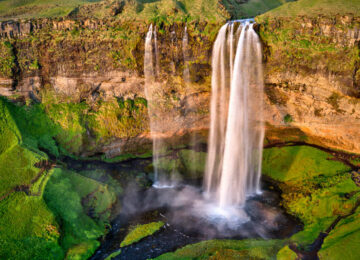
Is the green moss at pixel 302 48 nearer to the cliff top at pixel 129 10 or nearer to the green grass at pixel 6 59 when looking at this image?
the cliff top at pixel 129 10

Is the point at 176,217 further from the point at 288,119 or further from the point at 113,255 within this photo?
the point at 288,119

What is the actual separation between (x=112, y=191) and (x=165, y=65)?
Result: 10623 millimetres

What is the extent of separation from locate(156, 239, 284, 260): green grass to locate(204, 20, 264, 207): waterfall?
4707 mm

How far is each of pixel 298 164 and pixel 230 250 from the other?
1189cm

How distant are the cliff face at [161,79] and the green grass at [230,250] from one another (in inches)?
423

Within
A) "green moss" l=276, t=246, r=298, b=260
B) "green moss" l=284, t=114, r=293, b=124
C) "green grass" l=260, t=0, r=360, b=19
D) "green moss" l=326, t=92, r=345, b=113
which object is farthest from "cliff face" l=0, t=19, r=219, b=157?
"green moss" l=276, t=246, r=298, b=260

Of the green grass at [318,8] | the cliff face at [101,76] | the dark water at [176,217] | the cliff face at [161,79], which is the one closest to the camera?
the dark water at [176,217]

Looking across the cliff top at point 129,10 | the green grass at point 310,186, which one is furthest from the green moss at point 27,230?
the cliff top at point 129,10

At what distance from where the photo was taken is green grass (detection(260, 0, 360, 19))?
67.2 feet

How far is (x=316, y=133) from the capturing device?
24562 mm

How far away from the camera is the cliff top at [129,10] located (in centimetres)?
2353

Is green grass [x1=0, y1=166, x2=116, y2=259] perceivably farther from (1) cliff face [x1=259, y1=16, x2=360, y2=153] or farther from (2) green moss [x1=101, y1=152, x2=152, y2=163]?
(1) cliff face [x1=259, y1=16, x2=360, y2=153]

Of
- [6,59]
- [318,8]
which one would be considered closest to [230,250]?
[318,8]

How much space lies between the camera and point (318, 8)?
2148 cm
